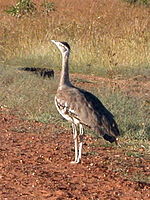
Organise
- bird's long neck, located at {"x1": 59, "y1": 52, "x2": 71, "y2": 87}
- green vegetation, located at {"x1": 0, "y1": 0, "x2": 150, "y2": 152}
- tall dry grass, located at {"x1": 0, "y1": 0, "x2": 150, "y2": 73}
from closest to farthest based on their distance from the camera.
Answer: bird's long neck, located at {"x1": 59, "y1": 52, "x2": 71, "y2": 87}
green vegetation, located at {"x1": 0, "y1": 0, "x2": 150, "y2": 152}
tall dry grass, located at {"x1": 0, "y1": 0, "x2": 150, "y2": 73}

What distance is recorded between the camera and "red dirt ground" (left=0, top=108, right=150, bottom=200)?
5.49 meters

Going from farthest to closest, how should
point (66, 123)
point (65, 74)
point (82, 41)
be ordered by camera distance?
point (82, 41)
point (66, 123)
point (65, 74)

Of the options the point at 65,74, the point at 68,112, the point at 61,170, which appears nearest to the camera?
the point at 61,170

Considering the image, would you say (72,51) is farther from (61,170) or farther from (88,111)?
(61,170)

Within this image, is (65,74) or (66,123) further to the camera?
(66,123)

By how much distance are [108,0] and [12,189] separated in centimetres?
2873

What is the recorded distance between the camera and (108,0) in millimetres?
33562

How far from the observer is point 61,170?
6289 millimetres

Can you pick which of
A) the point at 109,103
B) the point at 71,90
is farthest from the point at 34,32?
the point at 71,90

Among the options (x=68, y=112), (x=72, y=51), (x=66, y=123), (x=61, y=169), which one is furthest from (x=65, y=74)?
(x=72, y=51)

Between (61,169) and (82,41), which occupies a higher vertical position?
(61,169)

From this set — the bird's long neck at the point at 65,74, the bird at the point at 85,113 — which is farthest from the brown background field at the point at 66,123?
the bird's long neck at the point at 65,74

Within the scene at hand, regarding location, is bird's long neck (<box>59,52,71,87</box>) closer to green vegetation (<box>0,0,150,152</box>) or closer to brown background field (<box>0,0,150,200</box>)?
brown background field (<box>0,0,150,200</box>)

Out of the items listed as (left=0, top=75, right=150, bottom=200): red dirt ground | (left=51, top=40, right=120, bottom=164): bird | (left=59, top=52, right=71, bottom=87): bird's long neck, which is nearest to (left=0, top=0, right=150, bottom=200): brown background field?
(left=0, top=75, right=150, bottom=200): red dirt ground
